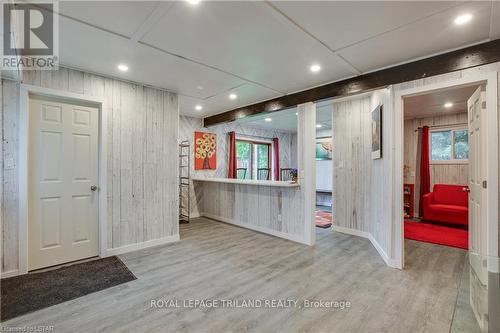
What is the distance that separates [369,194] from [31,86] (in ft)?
16.8

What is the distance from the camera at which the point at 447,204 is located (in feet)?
17.1

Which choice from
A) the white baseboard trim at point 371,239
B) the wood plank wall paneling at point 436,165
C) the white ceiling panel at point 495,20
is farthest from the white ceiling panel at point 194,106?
the wood plank wall paneling at point 436,165

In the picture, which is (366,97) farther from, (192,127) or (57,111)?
(57,111)

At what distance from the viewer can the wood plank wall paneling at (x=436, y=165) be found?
547 centimetres

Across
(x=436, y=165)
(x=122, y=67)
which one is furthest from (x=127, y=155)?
(x=436, y=165)

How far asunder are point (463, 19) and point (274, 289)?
3.00m

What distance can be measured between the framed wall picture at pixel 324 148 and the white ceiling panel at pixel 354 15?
599cm

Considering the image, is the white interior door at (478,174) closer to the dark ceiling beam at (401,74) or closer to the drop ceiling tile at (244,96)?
the dark ceiling beam at (401,74)

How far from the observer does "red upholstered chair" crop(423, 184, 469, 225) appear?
4816 millimetres

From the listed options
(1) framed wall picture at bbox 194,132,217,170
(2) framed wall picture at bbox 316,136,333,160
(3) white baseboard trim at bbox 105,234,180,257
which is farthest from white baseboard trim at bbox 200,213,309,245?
(2) framed wall picture at bbox 316,136,333,160

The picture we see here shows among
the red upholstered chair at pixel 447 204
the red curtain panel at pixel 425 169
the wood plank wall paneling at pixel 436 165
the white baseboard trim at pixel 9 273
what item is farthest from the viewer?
the red curtain panel at pixel 425 169

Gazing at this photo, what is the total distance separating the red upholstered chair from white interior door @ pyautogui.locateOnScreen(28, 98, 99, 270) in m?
6.43

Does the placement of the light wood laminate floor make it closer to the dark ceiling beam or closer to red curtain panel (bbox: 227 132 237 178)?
the dark ceiling beam

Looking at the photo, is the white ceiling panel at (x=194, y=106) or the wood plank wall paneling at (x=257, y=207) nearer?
the wood plank wall paneling at (x=257, y=207)
